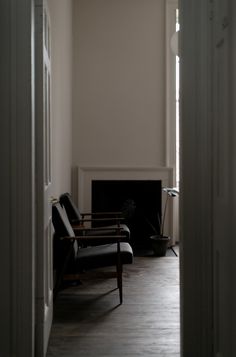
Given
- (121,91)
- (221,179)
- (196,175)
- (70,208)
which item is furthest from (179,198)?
(121,91)

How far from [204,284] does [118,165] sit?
4074 mm

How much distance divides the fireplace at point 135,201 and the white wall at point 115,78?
0.35 m

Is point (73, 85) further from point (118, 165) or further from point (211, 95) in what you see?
point (211, 95)

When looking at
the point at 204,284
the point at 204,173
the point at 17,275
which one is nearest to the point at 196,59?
the point at 204,173

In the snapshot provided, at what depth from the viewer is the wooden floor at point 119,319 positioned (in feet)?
9.16

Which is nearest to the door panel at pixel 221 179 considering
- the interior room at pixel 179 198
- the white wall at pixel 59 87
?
the interior room at pixel 179 198

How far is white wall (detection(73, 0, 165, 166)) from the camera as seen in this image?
20.3ft

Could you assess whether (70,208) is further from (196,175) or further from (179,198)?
(196,175)

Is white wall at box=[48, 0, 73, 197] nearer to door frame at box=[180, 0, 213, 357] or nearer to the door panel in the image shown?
door frame at box=[180, 0, 213, 357]

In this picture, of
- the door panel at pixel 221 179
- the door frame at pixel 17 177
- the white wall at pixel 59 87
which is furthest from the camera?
the white wall at pixel 59 87

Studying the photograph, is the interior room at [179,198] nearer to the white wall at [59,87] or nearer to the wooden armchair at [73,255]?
the wooden armchair at [73,255]

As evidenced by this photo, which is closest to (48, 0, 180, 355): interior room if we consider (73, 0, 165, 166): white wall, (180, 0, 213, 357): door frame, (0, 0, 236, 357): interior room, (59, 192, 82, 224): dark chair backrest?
(73, 0, 165, 166): white wall

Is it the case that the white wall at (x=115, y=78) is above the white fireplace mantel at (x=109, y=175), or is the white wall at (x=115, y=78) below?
above

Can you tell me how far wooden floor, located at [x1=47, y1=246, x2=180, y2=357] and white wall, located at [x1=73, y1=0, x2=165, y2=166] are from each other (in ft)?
7.22
